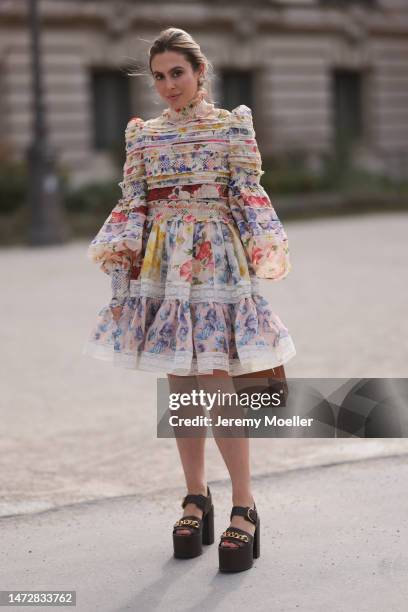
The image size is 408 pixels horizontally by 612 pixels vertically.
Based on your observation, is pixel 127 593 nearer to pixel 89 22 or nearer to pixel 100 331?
pixel 100 331

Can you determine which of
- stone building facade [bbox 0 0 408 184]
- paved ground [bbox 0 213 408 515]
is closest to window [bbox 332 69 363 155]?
stone building facade [bbox 0 0 408 184]

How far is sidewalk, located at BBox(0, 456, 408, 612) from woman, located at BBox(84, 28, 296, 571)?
160 mm

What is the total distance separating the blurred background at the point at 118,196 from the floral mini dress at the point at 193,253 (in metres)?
0.39

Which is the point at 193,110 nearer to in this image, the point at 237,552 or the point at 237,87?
the point at 237,552

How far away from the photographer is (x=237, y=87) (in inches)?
1057

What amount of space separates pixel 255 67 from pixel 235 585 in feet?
79.6

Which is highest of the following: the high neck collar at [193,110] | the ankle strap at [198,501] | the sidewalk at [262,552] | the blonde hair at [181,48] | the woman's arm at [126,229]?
the blonde hair at [181,48]

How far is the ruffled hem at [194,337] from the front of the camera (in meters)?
3.67

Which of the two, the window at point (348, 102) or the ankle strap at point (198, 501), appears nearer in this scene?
the ankle strap at point (198, 501)

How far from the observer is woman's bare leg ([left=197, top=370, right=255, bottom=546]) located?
12.3ft

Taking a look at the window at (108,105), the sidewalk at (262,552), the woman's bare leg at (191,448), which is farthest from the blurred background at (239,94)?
the woman's bare leg at (191,448)

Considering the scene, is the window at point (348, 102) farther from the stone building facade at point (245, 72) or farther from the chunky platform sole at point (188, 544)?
the chunky platform sole at point (188, 544)

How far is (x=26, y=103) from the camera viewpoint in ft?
75.3

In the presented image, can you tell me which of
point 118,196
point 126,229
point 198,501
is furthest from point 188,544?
point 118,196
